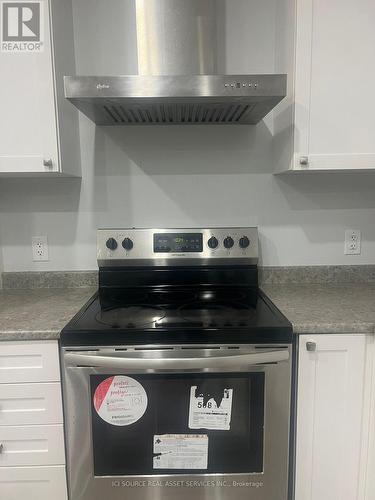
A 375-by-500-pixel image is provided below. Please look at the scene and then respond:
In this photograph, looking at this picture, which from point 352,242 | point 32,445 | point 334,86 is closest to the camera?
point 32,445

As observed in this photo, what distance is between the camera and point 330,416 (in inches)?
48.8

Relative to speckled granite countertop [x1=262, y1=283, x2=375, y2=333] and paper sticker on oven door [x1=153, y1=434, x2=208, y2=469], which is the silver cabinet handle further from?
paper sticker on oven door [x1=153, y1=434, x2=208, y2=469]

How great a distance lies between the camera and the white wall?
5.46 feet

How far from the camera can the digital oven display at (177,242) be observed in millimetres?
1620

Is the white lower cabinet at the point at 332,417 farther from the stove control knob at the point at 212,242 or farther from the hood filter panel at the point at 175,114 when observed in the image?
the hood filter panel at the point at 175,114

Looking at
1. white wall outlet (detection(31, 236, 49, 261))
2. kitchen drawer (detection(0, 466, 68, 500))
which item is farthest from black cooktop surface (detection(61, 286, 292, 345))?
kitchen drawer (detection(0, 466, 68, 500))

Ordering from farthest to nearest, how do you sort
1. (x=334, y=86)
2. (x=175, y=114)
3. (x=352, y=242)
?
1. (x=352, y=242)
2. (x=175, y=114)
3. (x=334, y=86)

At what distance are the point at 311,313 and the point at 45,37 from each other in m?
1.39

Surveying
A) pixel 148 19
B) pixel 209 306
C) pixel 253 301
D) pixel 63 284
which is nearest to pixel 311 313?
pixel 253 301

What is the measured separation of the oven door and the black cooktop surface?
45 mm

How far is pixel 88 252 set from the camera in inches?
68.2

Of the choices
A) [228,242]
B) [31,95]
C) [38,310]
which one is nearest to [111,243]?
[38,310]

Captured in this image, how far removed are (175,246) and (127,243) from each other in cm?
22

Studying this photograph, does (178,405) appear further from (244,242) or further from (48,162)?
(48,162)
